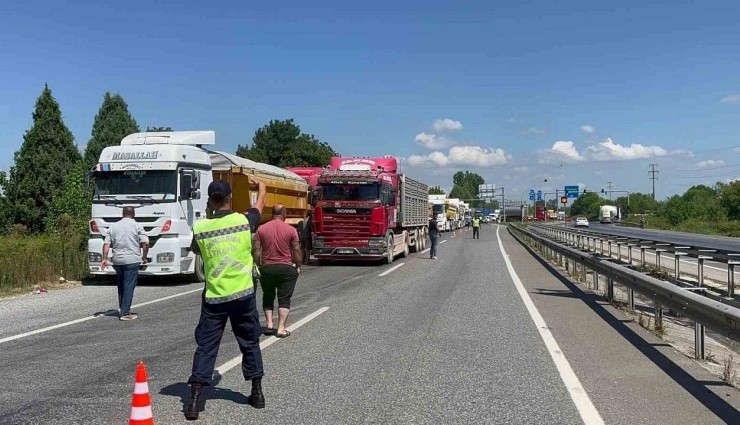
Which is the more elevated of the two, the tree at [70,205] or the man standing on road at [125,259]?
the tree at [70,205]

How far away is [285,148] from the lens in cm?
7150

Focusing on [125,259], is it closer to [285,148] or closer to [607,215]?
[285,148]

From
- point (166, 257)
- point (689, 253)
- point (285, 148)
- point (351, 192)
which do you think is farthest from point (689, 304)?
point (285, 148)

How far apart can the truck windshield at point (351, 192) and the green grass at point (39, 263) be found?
7932 millimetres

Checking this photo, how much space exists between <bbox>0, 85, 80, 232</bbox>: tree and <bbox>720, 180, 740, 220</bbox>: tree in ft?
263

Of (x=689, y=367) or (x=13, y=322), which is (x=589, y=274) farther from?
(x=13, y=322)

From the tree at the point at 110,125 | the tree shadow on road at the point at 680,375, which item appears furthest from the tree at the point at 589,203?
the tree shadow on road at the point at 680,375

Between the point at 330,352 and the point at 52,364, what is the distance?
3.19 meters

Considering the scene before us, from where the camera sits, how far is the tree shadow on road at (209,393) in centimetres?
586

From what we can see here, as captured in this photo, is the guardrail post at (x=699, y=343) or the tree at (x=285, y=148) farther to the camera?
the tree at (x=285, y=148)

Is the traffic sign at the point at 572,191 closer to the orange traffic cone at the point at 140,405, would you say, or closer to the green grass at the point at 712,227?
the green grass at the point at 712,227

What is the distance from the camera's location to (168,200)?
15281mm

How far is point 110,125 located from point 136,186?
45.4 meters

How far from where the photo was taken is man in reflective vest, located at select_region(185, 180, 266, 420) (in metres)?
5.42
